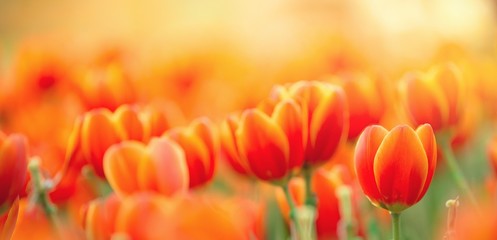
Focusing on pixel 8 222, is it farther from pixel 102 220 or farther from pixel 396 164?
pixel 396 164

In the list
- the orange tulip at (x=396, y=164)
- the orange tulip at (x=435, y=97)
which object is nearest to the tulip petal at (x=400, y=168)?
the orange tulip at (x=396, y=164)

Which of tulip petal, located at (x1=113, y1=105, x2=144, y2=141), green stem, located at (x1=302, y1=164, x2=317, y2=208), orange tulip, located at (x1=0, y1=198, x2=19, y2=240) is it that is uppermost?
tulip petal, located at (x1=113, y1=105, x2=144, y2=141)

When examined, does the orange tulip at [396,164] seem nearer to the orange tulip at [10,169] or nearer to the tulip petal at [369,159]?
the tulip petal at [369,159]

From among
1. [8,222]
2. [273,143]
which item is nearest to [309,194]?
[273,143]

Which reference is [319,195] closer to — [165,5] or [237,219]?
[237,219]

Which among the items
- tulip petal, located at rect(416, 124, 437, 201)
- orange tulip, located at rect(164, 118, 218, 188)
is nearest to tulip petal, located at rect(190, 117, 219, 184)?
orange tulip, located at rect(164, 118, 218, 188)

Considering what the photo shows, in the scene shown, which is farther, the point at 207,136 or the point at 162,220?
the point at 207,136

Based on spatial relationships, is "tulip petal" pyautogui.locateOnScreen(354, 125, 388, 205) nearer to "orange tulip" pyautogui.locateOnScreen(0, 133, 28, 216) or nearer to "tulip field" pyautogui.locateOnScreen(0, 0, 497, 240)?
"tulip field" pyautogui.locateOnScreen(0, 0, 497, 240)

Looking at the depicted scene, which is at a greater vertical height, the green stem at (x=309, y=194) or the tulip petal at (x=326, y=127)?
the tulip petal at (x=326, y=127)
